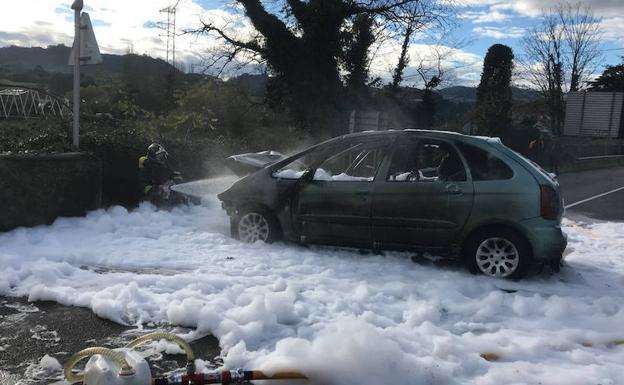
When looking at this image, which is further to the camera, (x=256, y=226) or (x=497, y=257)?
(x=256, y=226)

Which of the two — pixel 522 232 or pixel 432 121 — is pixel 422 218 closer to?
pixel 522 232

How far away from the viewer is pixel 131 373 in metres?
3.19

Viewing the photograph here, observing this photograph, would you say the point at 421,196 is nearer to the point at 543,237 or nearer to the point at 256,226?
the point at 543,237

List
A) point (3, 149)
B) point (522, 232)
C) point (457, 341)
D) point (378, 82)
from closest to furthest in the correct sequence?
point (457, 341), point (522, 232), point (3, 149), point (378, 82)

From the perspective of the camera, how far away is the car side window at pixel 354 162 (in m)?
6.79

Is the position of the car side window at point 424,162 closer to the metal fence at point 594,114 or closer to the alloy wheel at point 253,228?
the alloy wheel at point 253,228

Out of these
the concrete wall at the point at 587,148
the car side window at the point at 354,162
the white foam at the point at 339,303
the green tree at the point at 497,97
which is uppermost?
the green tree at the point at 497,97

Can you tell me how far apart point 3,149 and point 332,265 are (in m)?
5.26

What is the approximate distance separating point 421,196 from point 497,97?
835 inches

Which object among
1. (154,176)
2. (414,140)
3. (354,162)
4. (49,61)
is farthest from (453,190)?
(49,61)

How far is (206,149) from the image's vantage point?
39.9 feet

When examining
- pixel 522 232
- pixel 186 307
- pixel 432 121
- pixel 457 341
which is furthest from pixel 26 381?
pixel 432 121

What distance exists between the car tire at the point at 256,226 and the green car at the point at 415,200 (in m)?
0.01

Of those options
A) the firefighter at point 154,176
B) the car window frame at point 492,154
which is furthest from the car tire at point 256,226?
the firefighter at point 154,176
